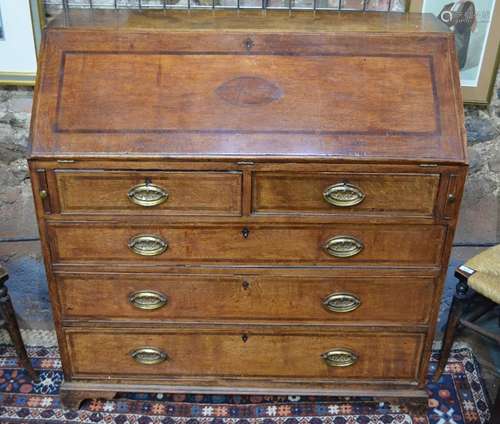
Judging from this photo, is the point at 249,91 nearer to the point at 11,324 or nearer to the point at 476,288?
the point at 476,288

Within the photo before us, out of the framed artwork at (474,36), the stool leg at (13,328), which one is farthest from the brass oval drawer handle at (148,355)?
the framed artwork at (474,36)

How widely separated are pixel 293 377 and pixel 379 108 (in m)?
1.18

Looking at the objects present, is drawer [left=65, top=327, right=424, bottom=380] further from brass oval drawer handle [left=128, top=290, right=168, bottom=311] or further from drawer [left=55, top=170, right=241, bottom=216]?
drawer [left=55, top=170, right=241, bottom=216]

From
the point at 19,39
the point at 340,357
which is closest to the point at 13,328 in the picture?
the point at 19,39

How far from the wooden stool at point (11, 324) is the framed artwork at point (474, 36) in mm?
2143

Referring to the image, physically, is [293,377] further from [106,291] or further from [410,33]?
[410,33]

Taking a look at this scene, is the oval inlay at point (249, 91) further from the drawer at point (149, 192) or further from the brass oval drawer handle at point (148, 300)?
the brass oval drawer handle at point (148, 300)

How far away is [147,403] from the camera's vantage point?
2.70 metres

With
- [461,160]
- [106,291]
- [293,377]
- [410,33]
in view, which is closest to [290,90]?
[410,33]

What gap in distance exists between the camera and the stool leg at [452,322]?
8.57 feet

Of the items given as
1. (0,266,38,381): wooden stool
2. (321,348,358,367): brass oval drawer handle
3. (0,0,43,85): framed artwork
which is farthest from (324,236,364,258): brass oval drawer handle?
(0,0,43,85): framed artwork

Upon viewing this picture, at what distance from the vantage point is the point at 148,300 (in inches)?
93.6

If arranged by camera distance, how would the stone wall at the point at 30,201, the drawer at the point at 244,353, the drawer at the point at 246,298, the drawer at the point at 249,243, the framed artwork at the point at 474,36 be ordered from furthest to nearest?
the stone wall at the point at 30,201 → the framed artwork at the point at 474,36 → the drawer at the point at 244,353 → the drawer at the point at 246,298 → the drawer at the point at 249,243

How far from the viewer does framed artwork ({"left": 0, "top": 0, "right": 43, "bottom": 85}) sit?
2711 mm
